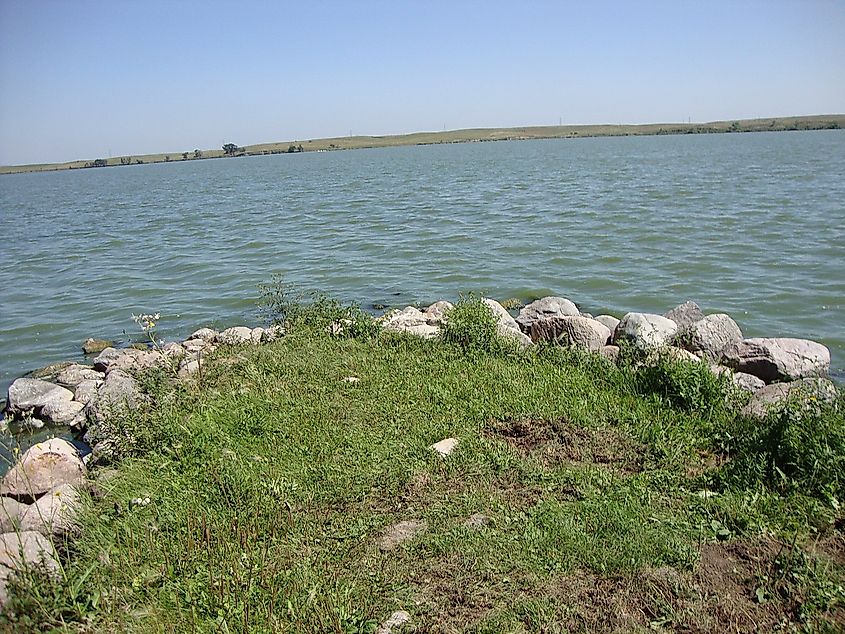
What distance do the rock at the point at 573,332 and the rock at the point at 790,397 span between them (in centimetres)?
266

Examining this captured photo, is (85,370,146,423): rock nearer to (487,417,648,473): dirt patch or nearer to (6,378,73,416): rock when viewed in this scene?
(6,378,73,416): rock

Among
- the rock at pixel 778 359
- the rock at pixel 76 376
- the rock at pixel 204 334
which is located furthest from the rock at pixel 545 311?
the rock at pixel 76 376

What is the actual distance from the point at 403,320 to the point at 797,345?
244 inches

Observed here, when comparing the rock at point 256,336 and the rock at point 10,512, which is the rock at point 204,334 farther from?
the rock at point 10,512

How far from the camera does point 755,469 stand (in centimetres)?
536

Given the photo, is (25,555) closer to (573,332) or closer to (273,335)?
(273,335)

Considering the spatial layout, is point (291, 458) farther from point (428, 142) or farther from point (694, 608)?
point (428, 142)

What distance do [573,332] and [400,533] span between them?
5566 mm

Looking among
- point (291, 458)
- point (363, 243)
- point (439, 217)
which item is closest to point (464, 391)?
point (291, 458)

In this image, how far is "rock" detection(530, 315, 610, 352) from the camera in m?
9.48

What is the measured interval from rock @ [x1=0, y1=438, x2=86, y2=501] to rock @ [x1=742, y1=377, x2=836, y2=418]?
6991 mm

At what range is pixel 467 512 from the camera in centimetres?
519

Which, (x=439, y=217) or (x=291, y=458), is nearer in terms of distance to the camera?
(x=291, y=458)

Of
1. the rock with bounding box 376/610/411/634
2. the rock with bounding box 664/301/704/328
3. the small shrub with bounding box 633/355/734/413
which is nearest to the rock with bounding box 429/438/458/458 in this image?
the rock with bounding box 376/610/411/634
